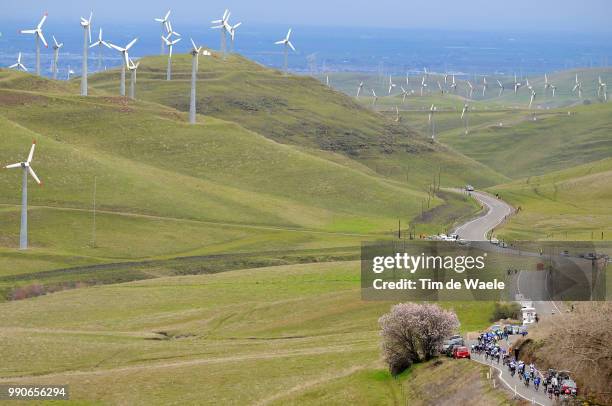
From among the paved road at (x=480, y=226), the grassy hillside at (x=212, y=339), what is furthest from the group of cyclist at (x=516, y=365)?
the paved road at (x=480, y=226)

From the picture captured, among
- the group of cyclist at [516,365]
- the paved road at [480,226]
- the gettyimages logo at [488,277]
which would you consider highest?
the paved road at [480,226]

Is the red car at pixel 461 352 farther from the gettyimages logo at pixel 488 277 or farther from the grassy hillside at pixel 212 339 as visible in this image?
the gettyimages logo at pixel 488 277

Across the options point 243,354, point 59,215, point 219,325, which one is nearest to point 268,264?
point 59,215

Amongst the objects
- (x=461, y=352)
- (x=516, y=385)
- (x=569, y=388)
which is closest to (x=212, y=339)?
(x=461, y=352)

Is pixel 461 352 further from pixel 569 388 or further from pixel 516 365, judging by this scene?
pixel 569 388

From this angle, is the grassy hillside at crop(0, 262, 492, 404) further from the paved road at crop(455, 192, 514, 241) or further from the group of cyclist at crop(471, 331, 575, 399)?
the paved road at crop(455, 192, 514, 241)

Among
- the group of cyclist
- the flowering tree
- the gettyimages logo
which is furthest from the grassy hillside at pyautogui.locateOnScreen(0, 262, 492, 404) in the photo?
the gettyimages logo
